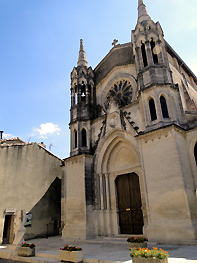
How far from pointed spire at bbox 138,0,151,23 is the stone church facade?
0.26 ft

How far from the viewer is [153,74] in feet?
43.7

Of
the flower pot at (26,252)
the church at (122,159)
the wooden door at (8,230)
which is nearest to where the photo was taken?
the flower pot at (26,252)

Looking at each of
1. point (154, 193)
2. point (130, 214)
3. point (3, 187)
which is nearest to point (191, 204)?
point (154, 193)

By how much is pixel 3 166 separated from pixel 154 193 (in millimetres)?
11086

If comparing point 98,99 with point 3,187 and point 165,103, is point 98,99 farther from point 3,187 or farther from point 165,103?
point 3,187

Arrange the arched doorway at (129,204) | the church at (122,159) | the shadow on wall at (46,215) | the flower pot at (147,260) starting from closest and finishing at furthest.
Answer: the flower pot at (147,260), the church at (122,159), the arched doorway at (129,204), the shadow on wall at (46,215)

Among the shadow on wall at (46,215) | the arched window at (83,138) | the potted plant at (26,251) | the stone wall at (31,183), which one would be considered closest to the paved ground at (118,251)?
the potted plant at (26,251)

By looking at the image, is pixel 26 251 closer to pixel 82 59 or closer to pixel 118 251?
pixel 118 251

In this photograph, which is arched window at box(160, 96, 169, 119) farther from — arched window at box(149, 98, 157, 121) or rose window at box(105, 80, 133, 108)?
rose window at box(105, 80, 133, 108)

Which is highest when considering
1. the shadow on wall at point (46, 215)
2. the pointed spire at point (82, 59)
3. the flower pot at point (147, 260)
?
the pointed spire at point (82, 59)

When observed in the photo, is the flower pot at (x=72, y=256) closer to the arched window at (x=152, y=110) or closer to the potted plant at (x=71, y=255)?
the potted plant at (x=71, y=255)

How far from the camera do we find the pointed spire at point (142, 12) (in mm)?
15898

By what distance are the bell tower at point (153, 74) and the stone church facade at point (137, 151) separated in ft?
0.18

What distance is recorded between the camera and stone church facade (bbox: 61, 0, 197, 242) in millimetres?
10180
